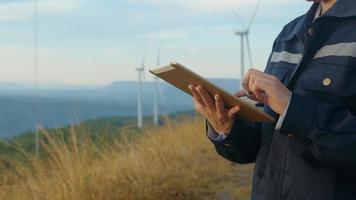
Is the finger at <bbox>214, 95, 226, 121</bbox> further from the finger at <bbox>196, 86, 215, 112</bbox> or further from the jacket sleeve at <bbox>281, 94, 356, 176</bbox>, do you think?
the jacket sleeve at <bbox>281, 94, 356, 176</bbox>

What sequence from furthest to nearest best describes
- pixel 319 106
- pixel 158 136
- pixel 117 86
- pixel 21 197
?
1. pixel 117 86
2. pixel 158 136
3. pixel 21 197
4. pixel 319 106

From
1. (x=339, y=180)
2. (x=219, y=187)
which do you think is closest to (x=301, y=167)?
(x=339, y=180)

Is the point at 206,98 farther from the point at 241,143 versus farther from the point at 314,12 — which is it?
the point at 314,12

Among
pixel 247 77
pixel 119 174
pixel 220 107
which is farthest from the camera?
pixel 119 174

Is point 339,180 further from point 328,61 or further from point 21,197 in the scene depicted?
point 21,197

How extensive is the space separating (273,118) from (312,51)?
8.4 inches

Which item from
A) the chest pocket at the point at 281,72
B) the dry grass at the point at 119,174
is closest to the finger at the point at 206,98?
the chest pocket at the point at 281,72

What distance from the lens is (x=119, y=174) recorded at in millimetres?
5688

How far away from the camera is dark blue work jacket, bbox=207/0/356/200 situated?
1598mm

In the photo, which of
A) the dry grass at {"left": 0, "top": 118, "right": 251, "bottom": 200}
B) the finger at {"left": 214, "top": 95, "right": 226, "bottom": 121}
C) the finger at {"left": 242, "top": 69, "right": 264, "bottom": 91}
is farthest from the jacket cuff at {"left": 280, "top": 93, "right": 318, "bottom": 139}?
the dry grass at {"left": 0, "top": 118, "right": 251, "bottom": 200}

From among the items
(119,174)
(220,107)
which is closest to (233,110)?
(220,107)

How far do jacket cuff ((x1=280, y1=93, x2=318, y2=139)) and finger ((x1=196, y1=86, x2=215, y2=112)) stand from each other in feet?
0.85

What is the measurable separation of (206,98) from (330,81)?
0.35 m

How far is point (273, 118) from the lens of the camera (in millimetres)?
1782
